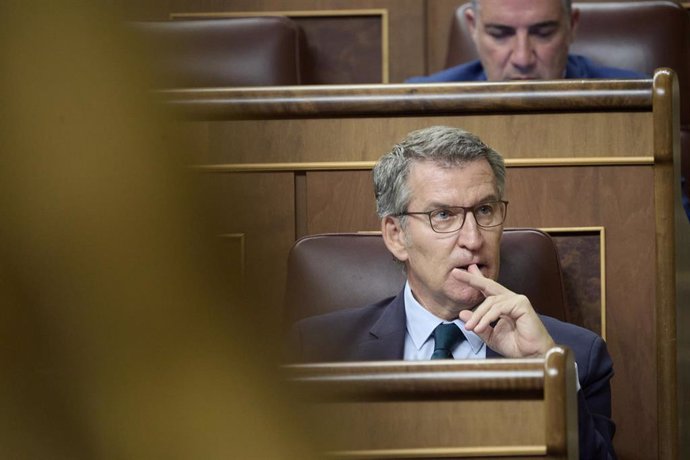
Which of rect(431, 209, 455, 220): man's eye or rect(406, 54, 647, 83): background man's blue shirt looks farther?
rect(406, 54, 647, 83): background man's blue shirt

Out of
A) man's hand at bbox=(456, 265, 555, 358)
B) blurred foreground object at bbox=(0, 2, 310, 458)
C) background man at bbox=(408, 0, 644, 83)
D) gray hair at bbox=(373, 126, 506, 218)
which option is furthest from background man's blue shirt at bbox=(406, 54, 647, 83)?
blurred foreground object at bbox=(0, 2, 310, 458)

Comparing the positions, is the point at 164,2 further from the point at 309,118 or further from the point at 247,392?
the point at 309,118

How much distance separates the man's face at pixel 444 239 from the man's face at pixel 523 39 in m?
0.37

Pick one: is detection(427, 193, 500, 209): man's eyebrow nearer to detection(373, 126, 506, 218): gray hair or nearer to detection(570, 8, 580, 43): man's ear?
detection(373, 126, 506, 218): gray hair

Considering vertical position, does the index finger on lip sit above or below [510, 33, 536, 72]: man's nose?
below

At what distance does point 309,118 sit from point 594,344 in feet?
1.09

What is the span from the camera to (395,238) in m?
0.96

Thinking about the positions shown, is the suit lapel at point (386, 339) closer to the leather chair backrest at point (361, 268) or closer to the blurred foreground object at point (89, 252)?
the leather chair backrest at point (361, 268)

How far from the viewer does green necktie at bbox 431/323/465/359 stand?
90 cm

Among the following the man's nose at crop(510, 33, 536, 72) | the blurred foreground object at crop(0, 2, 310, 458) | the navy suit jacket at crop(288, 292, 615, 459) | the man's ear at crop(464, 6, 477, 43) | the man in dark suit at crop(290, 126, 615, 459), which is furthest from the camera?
the man's ear at crop(464, 6, 477, 43)

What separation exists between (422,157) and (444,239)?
73mm

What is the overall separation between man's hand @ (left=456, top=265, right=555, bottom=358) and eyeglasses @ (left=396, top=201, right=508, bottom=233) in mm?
74

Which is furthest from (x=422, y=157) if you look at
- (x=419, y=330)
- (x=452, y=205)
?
(x=419, y=330)

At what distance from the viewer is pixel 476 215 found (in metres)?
0.93
